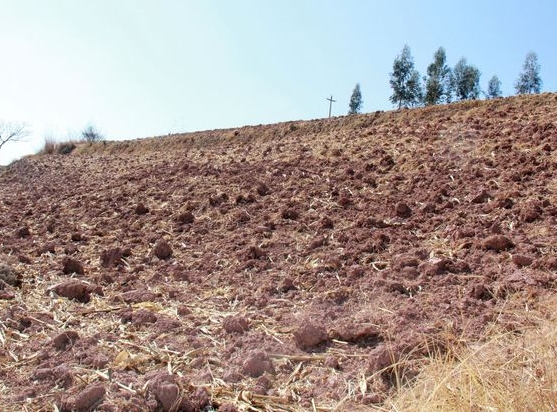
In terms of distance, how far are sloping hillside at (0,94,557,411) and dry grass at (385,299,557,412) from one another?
0.14 meters

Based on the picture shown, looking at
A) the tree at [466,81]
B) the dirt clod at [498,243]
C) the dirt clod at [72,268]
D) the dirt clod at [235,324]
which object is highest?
the tree at [466,81]

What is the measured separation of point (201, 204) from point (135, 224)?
70cm

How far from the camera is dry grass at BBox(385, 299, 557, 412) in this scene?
5.55 ft

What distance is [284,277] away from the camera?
3463 millimetres

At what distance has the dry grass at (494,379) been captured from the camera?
169cm

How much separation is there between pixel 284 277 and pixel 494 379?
1706 mm

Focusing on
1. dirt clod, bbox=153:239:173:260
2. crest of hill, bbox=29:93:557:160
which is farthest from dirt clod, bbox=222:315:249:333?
crest of hill, bbox=29:93:557:160

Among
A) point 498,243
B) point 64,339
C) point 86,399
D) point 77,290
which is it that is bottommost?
point 86,399

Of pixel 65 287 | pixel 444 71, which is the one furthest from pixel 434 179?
pixel 444 71

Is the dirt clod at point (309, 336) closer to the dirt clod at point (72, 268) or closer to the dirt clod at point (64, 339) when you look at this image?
the dirt clod at point (64, 339)

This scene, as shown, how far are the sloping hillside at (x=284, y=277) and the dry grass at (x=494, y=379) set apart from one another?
14 cm

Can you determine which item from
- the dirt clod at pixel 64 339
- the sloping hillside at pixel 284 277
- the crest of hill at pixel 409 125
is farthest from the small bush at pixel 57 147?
the dirt clod at pixel 64 339

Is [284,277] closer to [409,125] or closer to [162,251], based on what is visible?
[162,251]

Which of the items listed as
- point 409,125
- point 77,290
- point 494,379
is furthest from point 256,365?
point 409,125
